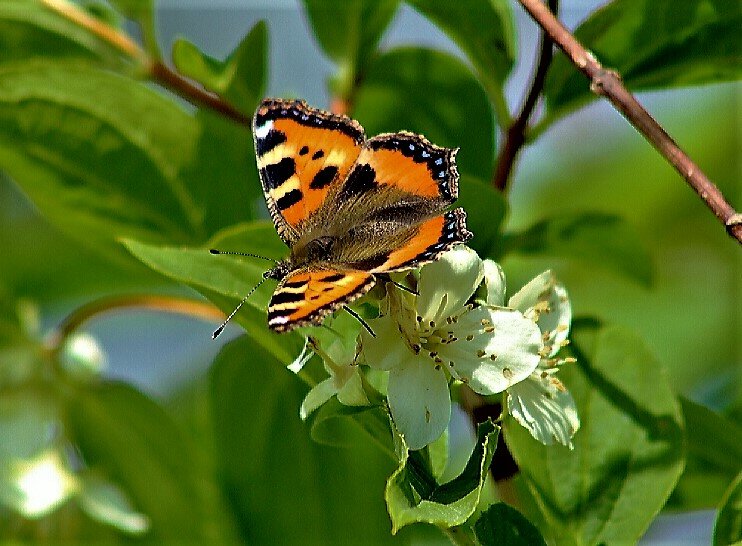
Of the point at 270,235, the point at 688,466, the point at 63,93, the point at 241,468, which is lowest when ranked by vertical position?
the point at 688,466

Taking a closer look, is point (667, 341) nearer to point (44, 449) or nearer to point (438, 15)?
point (438, 15)

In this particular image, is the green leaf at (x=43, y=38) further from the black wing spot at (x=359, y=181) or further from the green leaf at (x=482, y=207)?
the green leaf at (x=482, y=207)

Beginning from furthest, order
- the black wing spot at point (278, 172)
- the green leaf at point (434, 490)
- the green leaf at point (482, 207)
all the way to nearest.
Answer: the black wing spot at point (278, 172), the green leaf at point (482, 207), the green leaf at point (434, 490)

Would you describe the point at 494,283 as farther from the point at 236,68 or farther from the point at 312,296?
the point at 236,68

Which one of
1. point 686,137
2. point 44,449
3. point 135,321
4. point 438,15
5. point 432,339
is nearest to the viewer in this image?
point 432,339

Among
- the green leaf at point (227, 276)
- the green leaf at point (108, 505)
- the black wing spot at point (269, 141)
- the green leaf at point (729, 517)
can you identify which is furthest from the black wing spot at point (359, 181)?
the green leaf at point (108, 505)

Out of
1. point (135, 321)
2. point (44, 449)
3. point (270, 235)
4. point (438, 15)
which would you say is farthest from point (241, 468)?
point (135, 321)

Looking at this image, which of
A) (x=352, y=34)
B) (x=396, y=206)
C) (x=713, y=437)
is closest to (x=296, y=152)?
(x=396, y=206)
